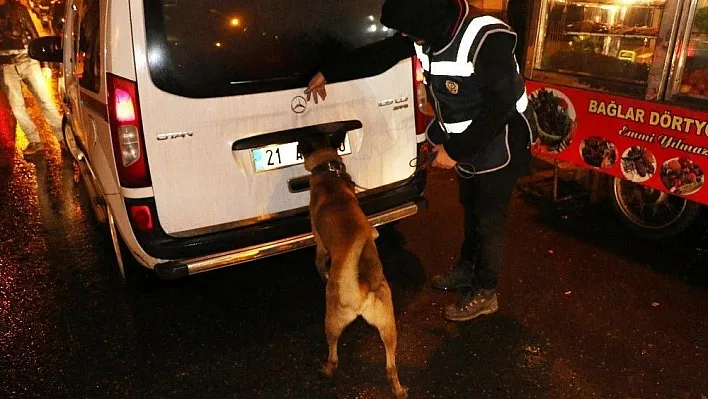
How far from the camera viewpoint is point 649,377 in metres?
2.85

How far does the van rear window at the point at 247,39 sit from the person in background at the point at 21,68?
487 centimetres

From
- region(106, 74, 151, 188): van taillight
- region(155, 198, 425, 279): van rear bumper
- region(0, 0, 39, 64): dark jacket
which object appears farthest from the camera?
region(0, 0, 39, 64): dark jacket

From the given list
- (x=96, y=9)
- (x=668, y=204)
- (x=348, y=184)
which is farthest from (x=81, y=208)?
(x=668, y=204)

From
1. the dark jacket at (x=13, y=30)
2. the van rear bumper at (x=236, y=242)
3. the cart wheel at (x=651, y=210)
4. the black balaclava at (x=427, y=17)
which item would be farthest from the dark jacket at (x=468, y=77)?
the dark jacket at (x=13, y=30)

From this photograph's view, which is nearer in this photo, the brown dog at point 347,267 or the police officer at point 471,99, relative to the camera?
the brown dog at point 347,267

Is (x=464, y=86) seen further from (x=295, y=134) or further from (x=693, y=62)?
(x=693, y=62)

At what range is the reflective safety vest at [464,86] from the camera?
269cm

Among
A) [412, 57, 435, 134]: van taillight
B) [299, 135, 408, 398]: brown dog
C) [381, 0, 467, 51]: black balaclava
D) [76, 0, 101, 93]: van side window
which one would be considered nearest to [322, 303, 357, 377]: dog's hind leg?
[299, 135, 408, 398]: brown dog

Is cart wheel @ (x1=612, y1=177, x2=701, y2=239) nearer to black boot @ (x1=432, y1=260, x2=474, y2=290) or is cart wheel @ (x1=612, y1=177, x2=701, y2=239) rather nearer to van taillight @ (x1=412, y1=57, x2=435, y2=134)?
black boot @ (x1=432, y1=260, x2=474, y2=290)

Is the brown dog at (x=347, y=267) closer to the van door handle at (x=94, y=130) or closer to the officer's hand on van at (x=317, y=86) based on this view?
the officer's hand on van at (x=317, y=86)

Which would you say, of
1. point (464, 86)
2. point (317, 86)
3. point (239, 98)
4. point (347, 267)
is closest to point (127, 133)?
point (239, 98)

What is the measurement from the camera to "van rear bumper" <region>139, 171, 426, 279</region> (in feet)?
10.1

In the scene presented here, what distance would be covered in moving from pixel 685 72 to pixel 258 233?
303cm

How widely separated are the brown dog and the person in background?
213 inches
